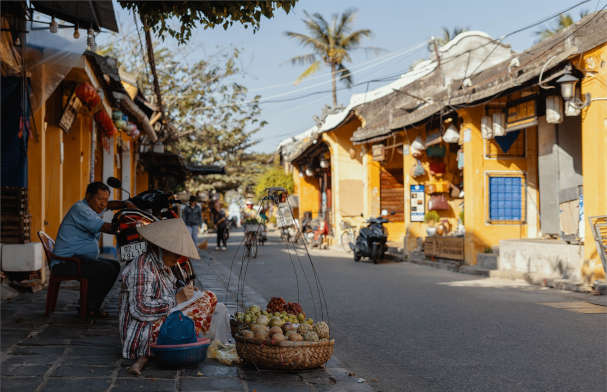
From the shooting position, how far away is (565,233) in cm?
1286

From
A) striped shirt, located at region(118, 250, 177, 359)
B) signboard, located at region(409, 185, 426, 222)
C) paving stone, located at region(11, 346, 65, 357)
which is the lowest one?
paving stone, located at region(11, 346, 65, 357)

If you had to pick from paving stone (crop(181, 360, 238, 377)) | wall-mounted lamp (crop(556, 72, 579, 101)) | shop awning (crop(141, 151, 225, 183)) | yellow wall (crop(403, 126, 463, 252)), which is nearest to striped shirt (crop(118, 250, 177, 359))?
paving stone (crop(181, 360, 238, 377))

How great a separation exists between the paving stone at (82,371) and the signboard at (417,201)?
16.2 meters

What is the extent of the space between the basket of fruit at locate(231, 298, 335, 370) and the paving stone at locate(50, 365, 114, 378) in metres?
1.02

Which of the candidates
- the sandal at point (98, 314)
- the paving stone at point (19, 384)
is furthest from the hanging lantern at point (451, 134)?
the paving stone at point (19, 384)

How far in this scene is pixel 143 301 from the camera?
4707 mm

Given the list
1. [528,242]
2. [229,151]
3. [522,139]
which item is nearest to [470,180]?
[522,139]

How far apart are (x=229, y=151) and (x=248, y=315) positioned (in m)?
25.6

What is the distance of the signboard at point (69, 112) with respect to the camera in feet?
36.1

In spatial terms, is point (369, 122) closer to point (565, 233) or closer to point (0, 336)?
point (565, 233)

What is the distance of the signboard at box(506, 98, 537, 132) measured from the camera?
1325 centimetres

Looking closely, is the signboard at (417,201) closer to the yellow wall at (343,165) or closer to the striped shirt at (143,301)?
the yellow wall at (343,165)

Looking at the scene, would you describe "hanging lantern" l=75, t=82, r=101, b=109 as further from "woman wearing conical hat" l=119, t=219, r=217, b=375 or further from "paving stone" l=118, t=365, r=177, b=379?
"paving stone" l=118, t=365, r=177, b=379

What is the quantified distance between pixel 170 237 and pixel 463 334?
3.69 meters
